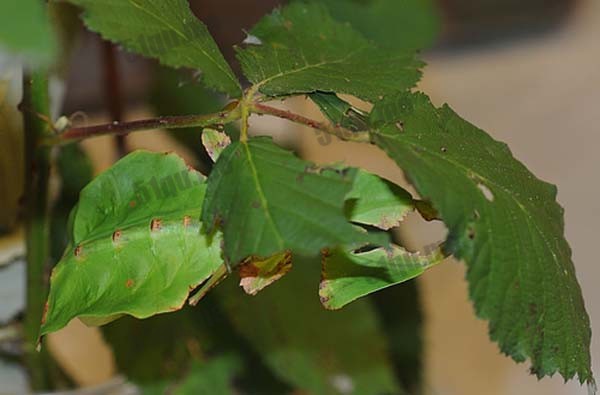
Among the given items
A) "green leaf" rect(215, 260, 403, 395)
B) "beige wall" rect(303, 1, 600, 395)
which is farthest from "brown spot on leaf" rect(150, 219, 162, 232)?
"beige wall" rect(303, 1, 600, 395)

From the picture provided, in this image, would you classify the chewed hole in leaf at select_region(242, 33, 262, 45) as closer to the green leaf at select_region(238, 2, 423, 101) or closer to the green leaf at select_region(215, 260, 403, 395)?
the green leaf at select_region(238, 2, 423, 101)

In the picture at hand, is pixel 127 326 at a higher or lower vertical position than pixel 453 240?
lower

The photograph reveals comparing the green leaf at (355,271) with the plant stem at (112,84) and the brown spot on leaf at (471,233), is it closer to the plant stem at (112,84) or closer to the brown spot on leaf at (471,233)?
the brown spot on leaf at (471,233)

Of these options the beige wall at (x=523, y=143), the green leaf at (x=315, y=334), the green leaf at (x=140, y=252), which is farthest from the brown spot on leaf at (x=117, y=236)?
the beige wall at (x=523, y=143)

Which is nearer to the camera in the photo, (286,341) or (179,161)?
(179,161)

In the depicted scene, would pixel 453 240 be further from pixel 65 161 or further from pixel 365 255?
pixel 65 161

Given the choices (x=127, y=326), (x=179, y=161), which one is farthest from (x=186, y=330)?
(x=179, y=161)
